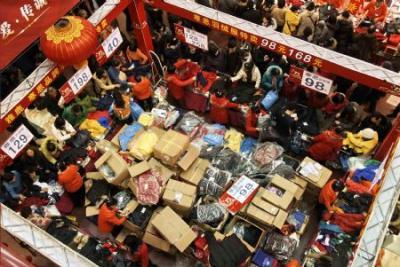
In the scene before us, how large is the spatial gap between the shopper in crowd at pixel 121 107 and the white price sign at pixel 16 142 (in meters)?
1.99

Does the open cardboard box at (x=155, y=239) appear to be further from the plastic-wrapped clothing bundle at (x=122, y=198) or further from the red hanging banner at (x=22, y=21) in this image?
the red hanging banner at (x=22, y=21)

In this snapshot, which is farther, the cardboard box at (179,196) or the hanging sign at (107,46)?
the hanging sign at (107,46)

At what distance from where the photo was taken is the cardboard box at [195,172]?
8.29 meters

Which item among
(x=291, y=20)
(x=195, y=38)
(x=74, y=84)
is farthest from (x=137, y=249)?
(x=291, y=20)

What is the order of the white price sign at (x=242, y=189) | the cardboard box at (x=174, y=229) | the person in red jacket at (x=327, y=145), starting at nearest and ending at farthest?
the cardboard box at (x=174, y=229) < the white price sign at (x=242, y=189) < the person in red jacket at (x=327, y=145)

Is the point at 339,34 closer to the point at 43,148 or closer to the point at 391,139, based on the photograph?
the point at 391,139

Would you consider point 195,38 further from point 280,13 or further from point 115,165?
point 115,165

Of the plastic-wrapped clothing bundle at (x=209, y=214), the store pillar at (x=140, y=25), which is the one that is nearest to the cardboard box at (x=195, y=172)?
the plastic-wrapped clothing bundle at (x=209, y=214)

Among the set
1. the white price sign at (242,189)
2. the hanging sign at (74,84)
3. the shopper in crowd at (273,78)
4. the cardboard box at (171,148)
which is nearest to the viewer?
the white price sign at (242,189)

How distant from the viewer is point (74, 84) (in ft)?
28.4

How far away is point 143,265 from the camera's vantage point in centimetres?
772

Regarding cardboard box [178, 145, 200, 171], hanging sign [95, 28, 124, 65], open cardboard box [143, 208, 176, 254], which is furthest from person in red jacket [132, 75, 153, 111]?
open cardboard box [143, 208, 176, 254]

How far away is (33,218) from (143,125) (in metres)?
2.92

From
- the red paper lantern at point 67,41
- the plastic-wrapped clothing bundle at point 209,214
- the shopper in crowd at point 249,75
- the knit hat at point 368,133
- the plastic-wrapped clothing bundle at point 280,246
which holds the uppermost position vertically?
the red paper lantern at point 67,41
